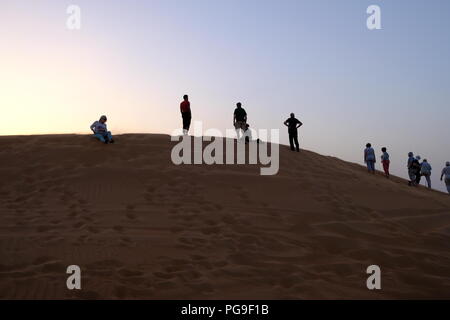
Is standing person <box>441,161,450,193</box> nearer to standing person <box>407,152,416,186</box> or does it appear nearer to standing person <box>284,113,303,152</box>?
standing person <box>407,152,416,186</box>

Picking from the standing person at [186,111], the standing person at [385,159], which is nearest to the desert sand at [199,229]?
the standing person at [186,111]

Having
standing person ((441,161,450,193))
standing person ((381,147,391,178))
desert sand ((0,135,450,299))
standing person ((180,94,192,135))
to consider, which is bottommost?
Result: desert sand ((0,135,450,299))

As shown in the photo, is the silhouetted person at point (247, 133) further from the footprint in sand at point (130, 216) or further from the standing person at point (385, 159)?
the footprint in sand at point (130, 216)

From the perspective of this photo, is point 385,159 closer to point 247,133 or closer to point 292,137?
point 292,137

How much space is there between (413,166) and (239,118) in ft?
24.3

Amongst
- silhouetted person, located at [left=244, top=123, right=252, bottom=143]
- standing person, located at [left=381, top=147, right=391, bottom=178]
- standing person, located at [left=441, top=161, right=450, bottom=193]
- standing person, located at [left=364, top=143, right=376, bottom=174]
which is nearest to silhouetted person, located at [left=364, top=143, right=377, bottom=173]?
standing person, located at [left=364, top=143, right=376, bottom=174]

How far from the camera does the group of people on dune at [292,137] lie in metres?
12.4

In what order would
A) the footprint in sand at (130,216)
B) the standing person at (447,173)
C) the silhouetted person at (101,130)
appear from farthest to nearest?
1. the standing person at (447,173)
2. the silhouetted person at (101,130)
3. the footprint in sand at (130,216)

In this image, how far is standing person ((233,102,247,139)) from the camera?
44.3 feet

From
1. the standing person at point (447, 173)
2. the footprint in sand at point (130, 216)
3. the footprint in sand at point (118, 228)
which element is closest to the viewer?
the footprint in sand at point (118, 228)

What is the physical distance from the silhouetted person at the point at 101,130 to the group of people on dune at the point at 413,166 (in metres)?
9.33

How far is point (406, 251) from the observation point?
6898 millimetres

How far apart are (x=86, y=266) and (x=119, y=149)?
6.54 m

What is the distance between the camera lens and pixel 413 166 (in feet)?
52.4
